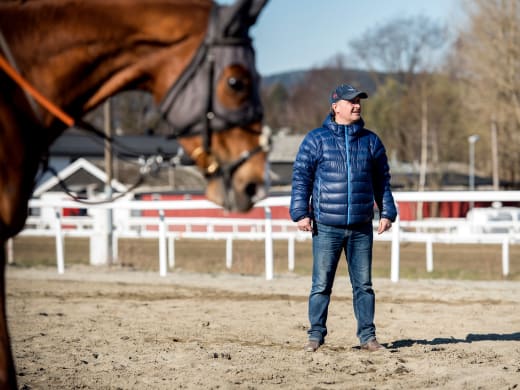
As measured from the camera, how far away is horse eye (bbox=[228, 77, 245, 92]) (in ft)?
11.5

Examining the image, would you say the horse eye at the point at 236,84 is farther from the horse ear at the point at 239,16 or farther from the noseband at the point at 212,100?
the horse ear at the point at 239,16

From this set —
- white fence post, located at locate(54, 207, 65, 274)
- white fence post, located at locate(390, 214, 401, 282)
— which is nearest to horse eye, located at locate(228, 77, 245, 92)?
white fence post, located at locate(390, 214, 401, 282)

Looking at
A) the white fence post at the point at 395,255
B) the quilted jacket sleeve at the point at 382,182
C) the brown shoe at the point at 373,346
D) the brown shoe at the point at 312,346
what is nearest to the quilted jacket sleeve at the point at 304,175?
the quilted jacket sleeve at the point at 382,182

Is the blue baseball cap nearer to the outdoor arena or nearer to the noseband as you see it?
the outdoor arena

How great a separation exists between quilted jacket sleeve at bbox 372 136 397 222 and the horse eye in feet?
11.8

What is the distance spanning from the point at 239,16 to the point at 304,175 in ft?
11.6

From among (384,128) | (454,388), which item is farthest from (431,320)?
(384,128)

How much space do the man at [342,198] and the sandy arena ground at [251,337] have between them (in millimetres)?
411

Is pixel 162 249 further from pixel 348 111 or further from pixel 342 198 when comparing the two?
pixel 348 111

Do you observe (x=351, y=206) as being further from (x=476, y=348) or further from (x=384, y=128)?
(x=384, y=128)

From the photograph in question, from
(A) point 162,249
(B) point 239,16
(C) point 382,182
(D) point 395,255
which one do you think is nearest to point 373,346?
(C) point 382,182

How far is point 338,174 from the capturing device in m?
6.86

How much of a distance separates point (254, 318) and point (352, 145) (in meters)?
2.85

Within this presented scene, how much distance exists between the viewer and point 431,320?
8.86 m
